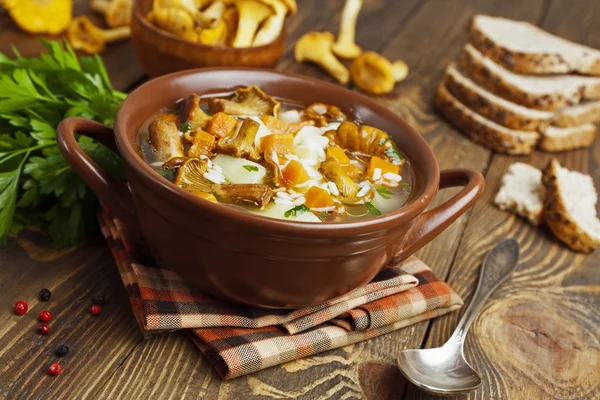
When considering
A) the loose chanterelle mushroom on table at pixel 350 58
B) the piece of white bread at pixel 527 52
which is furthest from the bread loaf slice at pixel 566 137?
the loose chanterelle mushroom on table at pixel 350 58

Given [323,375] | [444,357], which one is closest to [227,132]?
[323,375]

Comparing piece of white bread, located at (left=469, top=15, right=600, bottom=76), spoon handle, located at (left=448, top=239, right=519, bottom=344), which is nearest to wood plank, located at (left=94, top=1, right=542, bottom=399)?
spoon handle, located at (left=448, top=239, right=519, bottom=344)

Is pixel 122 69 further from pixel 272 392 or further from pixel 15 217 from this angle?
pixel 272 392

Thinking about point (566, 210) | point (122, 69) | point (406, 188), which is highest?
point (406, 188)

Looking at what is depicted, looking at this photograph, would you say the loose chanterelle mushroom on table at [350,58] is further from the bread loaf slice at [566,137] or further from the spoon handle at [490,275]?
the spoon handle at [490,275]

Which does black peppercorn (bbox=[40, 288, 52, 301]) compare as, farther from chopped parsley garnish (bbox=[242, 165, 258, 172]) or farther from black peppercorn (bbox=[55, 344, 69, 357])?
chopped parsley garnish (bbox=[242, 165, 258, 172])

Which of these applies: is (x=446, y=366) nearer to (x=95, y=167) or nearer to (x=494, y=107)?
(x=95, y=167)
